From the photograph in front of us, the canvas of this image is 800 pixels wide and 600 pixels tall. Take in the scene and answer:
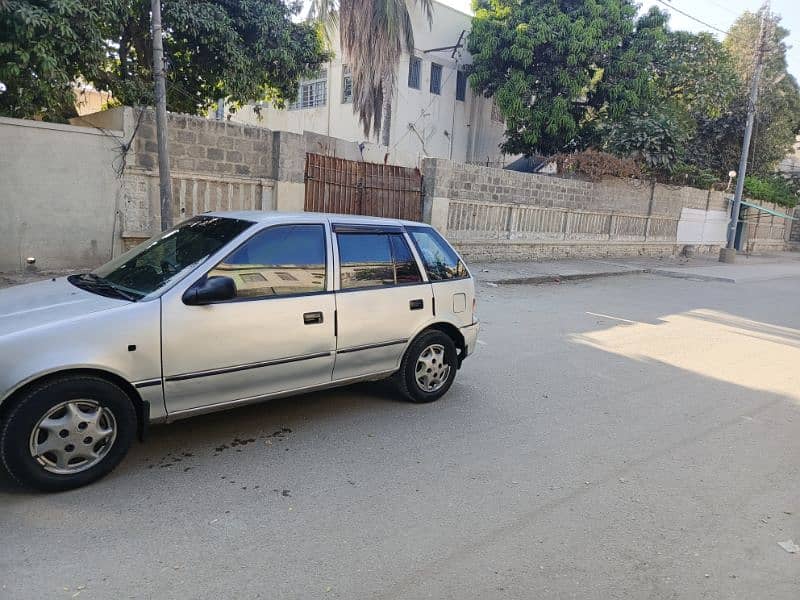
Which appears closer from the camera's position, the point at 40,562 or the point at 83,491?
the point at 40,562

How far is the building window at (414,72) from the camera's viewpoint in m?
24.1

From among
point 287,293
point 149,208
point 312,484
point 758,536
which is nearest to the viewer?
point 758,536

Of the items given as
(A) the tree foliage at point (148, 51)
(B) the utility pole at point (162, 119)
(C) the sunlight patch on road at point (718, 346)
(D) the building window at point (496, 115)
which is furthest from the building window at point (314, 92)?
(C) the sunlight patch on road at point (718, 346)

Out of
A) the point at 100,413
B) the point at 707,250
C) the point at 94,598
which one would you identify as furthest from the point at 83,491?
the point at 707,250

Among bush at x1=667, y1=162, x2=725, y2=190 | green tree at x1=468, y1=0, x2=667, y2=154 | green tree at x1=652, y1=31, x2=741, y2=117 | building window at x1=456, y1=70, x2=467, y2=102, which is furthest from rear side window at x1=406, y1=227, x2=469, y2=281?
green tree at x1=652, y1=31, x2=741, y2=117

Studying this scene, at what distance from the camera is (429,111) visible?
25000 millimetres

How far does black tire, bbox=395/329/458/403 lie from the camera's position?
196 inches

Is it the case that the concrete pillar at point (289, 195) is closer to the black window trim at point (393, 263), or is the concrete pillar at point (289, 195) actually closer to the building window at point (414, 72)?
the black window trim at point (393, 263)

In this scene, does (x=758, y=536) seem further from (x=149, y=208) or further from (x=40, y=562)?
(x=149, y=208)

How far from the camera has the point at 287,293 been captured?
13.5 feet

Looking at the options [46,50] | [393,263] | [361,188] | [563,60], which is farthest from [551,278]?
[563,60]

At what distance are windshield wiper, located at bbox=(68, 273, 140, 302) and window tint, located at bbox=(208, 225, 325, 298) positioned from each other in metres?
0.54

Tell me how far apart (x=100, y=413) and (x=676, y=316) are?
9730mm

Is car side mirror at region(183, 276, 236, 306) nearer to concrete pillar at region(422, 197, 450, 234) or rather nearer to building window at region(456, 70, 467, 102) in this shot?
concrete pillar at region(422, 197, 450, 234)
